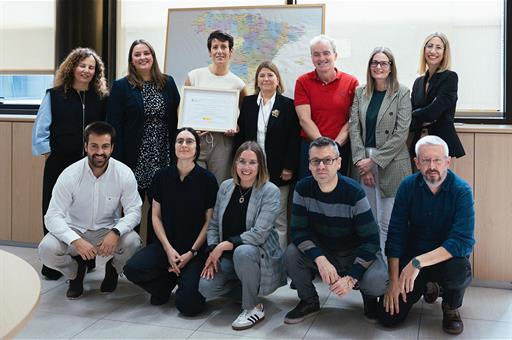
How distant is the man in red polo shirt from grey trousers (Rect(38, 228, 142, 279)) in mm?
1252

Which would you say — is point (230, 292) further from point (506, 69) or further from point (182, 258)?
point (506, 69)

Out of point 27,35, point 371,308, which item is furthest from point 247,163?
point 27,35

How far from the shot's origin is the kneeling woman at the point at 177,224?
3.14 m

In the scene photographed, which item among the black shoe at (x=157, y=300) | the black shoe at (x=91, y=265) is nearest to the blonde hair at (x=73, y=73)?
the black shoe at (x=91, y=265)

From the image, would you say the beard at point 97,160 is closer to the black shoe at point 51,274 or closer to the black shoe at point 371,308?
the black shoe at point 51,274

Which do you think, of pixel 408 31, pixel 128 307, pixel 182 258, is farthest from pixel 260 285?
pixel 408 31

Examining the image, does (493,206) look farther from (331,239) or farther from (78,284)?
(78,284)

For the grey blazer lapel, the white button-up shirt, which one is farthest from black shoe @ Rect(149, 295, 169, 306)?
the grey blazer lapel

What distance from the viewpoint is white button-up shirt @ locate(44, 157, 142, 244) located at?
10.8ft

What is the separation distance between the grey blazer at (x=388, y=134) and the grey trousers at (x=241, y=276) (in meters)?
0.92

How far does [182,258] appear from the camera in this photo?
314 cm

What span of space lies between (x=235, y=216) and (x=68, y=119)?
137 centimetres

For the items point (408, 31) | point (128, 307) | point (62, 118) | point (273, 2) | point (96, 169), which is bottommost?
point (128, 307)

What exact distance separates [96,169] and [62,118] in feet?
1.83
